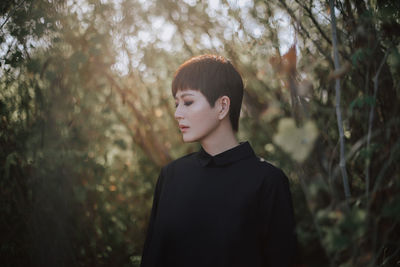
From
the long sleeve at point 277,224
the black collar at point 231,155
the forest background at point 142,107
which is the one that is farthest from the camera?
the forest background at point 142,107

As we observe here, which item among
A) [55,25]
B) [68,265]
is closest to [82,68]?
[55,25]

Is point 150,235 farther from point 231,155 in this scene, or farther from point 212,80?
point 212,80

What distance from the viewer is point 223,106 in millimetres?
1618

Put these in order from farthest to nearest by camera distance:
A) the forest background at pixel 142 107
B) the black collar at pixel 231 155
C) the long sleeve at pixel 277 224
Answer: the forest background at pixel 142 107, the black collar at pixel 231 155, the long sleeve at pixel 277 224

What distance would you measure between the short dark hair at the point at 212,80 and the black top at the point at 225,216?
0.87 feet

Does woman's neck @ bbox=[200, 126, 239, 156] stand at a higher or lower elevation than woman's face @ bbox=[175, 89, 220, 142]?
lower

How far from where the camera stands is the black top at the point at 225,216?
138 centimetres

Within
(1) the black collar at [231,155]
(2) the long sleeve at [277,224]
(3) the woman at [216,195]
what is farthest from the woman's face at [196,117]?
(2) the long sleeve at [277,224]

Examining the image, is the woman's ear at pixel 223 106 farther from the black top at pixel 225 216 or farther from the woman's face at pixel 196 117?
the black top at pixel 225 216

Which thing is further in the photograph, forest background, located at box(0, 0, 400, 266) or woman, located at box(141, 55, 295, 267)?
forest background, located at box(0, 0, 400, 266)

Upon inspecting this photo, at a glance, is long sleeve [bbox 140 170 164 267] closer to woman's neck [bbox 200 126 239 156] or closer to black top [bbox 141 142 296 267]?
black top [bbox 141 142 296 267]

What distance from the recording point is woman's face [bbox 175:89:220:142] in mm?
1562

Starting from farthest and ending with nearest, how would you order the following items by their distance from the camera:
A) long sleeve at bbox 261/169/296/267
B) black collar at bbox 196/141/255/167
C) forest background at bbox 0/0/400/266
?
forest background at bbox 0/0/400/266 → black collar at bbox 196/141/255/167 → long sleeve at bbox 261/169/296/267

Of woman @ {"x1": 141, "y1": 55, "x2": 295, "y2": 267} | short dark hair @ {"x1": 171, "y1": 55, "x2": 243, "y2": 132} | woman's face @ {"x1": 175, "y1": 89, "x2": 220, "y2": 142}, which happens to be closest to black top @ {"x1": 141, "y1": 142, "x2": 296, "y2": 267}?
woman @ {"x1": 141, "y1": 55, "x2": 295, "y2": 267}
